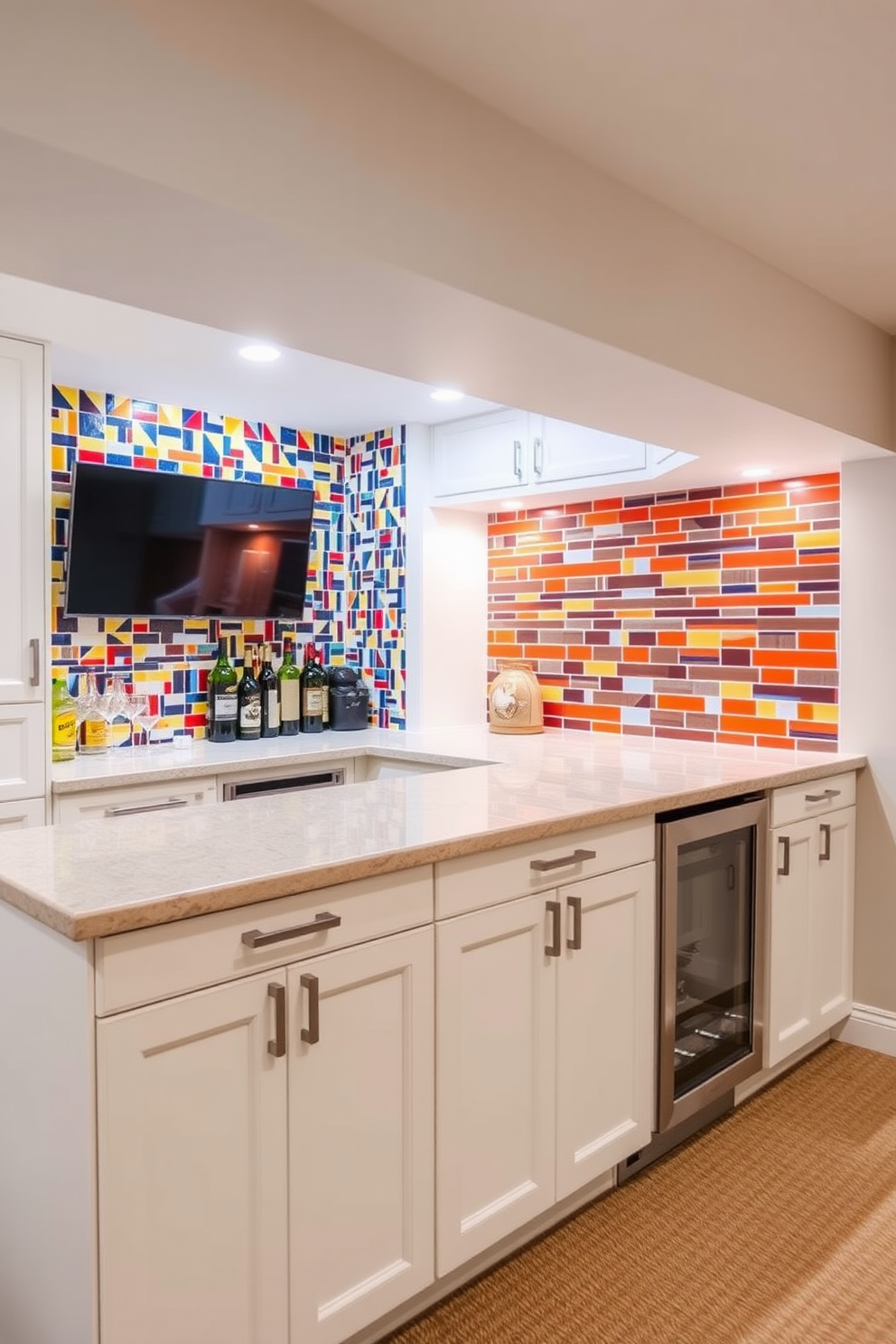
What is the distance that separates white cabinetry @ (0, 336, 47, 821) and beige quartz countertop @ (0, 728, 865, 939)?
0.14 m

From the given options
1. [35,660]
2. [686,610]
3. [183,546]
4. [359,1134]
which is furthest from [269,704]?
[359,1134]

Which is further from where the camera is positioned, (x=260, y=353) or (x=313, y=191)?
(x=260, y=353)

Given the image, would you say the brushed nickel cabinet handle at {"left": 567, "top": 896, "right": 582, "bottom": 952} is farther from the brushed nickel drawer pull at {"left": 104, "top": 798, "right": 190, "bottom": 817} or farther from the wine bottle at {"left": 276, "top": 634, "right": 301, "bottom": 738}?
the wine bottle at {"left": 276, "top": 634, "right": 301, "bottom": 738}

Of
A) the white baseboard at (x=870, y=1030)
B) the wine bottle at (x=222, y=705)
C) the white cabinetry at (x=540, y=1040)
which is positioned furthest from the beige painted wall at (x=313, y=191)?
the white baseboard at (x=870, y=1030)

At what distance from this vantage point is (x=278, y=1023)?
1446 millimetres

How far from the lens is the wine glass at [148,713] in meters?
3.51

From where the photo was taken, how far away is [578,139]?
1667 mm

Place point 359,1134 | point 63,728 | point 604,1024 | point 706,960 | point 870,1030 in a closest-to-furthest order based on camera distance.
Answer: point 359,1134
point 604,1024
point 706,960
point 870,1030
point 63,728

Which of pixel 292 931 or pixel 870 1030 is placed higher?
pixel 292 931

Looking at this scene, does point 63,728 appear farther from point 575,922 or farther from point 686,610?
point 686,610

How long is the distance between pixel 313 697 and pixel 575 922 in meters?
2.16

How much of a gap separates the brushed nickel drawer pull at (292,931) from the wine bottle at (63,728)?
1927 mm

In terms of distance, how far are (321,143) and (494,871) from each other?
127 centimetres

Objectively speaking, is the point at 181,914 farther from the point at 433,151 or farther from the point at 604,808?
the point at 433,151
